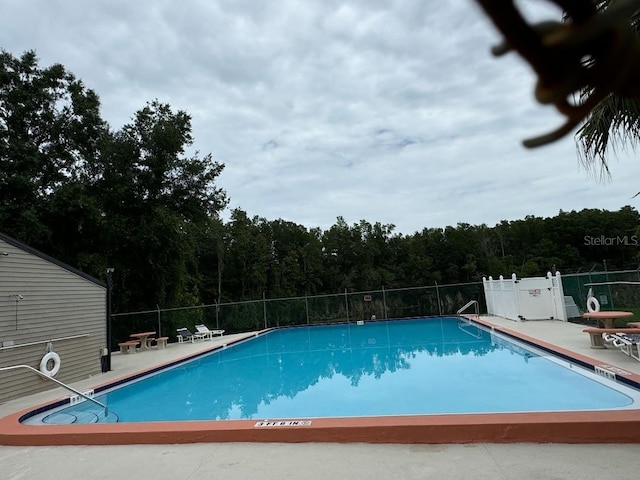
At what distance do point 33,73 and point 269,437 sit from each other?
17.9 m

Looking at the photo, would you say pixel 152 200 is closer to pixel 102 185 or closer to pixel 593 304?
pixel 102 185

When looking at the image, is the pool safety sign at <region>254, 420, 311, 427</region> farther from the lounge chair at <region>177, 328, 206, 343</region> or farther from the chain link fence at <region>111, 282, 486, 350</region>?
the chain link fence at <region>111, 282, 486, 350</region>

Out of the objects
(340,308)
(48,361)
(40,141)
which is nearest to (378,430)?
(48,361)

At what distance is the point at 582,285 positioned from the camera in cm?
1230

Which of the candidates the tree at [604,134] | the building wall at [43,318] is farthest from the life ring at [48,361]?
the tree at [604,134]

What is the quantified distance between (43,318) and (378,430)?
272 inches

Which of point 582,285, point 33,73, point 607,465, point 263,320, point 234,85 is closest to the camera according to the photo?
point 607,465

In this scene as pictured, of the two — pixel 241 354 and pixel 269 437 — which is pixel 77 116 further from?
pixel 269 437

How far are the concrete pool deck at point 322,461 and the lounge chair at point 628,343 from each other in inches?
155

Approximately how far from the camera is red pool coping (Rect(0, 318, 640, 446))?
11.2 feet

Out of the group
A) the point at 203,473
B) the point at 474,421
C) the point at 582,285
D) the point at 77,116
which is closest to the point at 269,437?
the point at 203,473

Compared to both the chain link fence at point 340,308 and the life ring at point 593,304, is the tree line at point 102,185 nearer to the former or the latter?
the chain link fence at point 340,308

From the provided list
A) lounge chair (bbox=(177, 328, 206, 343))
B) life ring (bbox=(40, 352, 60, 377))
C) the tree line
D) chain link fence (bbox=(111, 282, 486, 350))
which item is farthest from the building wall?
chain link fence (bbox=(111, 282, 486, 350))

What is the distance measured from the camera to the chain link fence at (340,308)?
1819 cm
